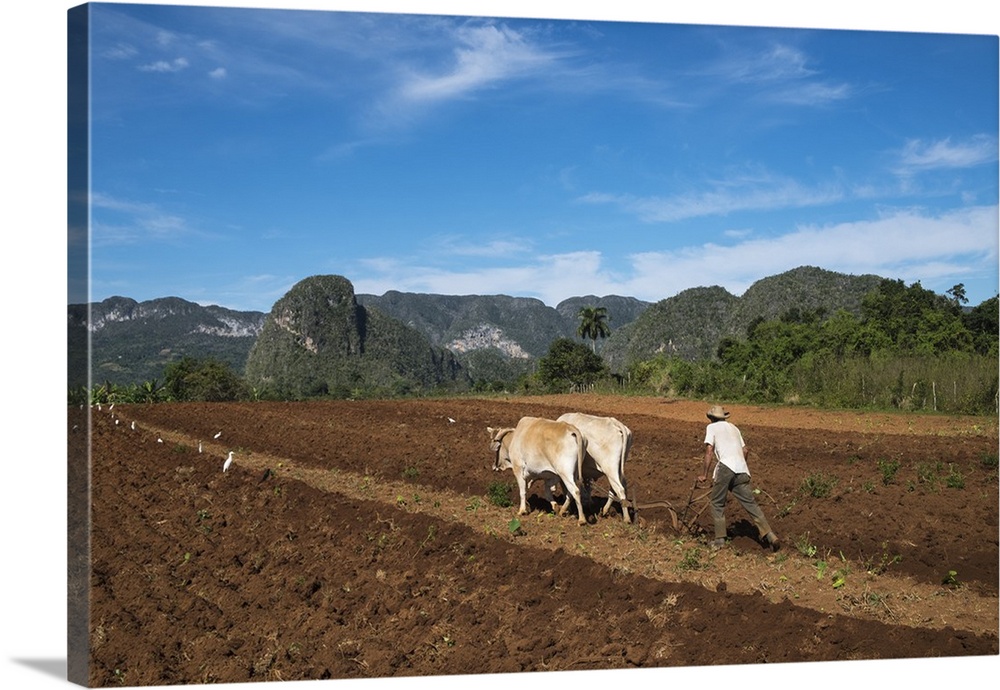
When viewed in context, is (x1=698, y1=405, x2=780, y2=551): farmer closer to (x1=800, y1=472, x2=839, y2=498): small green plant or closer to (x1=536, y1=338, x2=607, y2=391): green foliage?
(x1=800, y1=472, x2=839, y2=498): small green plant

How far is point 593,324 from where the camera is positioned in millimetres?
42125

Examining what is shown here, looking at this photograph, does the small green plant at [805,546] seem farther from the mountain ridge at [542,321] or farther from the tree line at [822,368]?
the mountain ridge at [542,321]

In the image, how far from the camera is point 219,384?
31859mm

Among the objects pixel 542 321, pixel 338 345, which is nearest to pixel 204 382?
pixel 338 345

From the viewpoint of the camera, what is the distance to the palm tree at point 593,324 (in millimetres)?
41281

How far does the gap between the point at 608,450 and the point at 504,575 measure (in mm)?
2877

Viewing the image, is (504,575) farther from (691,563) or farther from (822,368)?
(822,368)

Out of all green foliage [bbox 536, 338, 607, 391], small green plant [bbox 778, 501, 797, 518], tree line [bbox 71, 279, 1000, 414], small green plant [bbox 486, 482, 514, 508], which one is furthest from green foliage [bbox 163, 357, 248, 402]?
small green plant [bbox 778, 501, 797, 518]

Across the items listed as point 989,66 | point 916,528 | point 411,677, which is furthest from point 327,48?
point 916,528

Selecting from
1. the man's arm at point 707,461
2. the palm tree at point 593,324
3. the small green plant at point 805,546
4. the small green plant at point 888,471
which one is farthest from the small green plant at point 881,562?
the palm tree at point 593,324

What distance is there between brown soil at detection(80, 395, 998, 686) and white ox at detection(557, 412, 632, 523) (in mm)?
434

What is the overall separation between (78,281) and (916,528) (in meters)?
8.41

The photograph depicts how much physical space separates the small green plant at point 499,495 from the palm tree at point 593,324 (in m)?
28.8

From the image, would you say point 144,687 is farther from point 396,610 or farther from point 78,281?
point 78,281
